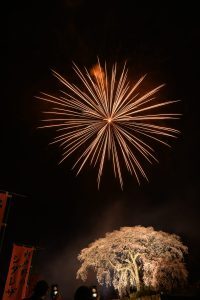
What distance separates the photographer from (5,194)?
35.3 ft

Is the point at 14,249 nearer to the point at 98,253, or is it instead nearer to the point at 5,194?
the point at 5,194

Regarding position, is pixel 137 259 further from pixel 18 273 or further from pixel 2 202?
pixel 2 202

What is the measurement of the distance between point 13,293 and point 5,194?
5771 millimetres

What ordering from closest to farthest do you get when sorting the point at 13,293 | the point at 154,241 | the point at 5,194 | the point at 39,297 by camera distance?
the point at 39,297
the point at 5,194
the point at 13,293
the point at 154,241

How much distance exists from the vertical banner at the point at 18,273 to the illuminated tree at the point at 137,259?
7.70m

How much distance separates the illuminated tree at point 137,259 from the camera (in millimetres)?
19750

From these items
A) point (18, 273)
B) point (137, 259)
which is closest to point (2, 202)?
point (18, 273)

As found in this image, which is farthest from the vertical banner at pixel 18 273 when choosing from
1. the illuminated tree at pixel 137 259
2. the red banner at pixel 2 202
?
the illuminated tree at pixel 137 259

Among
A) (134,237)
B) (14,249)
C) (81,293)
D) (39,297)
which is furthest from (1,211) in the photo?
(134,237)

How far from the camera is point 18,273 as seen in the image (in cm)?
1431

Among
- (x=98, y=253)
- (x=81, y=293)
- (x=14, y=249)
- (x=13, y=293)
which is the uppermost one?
(x=98, y=253)

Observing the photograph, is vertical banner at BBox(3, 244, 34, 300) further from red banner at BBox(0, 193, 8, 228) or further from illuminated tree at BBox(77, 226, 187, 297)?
illuminated tree at BBox(77, 226, 187, 297)

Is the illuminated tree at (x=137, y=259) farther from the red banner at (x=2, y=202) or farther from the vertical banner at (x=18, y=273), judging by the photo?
the red banner at (x=2, y=202)

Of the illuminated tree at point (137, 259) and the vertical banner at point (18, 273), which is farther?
the illuminated tree at point (137, 259)
